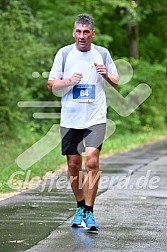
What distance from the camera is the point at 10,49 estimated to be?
1959cm

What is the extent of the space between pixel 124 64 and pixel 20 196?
17.0 metres

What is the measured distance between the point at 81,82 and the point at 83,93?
0.12 m

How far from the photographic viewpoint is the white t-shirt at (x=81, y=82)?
27.6 ft

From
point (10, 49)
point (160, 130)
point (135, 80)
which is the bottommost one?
point (160, 130)

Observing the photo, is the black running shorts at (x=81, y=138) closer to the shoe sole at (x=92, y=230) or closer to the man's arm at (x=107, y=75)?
the man's arm at (x=107, y=75)

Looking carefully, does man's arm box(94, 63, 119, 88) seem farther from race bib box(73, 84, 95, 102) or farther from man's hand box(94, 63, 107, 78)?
race bib box(73, 84, 95, 102)

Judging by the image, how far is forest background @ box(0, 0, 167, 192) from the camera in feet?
62.8

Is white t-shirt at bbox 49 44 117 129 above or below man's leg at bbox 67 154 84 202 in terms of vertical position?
above

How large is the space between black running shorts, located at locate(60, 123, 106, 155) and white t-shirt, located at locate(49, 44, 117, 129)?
7cm

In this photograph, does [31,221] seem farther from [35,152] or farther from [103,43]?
[103,43]

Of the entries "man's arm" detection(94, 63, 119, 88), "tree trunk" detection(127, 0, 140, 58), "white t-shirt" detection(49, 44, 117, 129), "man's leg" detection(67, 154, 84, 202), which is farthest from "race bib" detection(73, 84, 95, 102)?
"tree trunk" detection(127, 0, 140, 58)

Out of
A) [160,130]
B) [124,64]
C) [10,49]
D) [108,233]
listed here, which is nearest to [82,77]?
[108,233]

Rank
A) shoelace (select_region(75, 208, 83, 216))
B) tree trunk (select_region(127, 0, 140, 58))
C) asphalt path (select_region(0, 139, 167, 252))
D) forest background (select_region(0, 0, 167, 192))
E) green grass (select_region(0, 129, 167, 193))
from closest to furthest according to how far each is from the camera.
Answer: asphalt path (select_region(0, 139, 167, 252))
shoelace (select_region(75, 208, 83, 216))
green grass (select_region(0, 129, 167, 193))
forest background (select_region(0, 0, 167, 192))
tree trunk (select_region(127, 0, 140, 58))

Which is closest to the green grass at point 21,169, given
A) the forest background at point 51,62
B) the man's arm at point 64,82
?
the forest background at point 51,62
